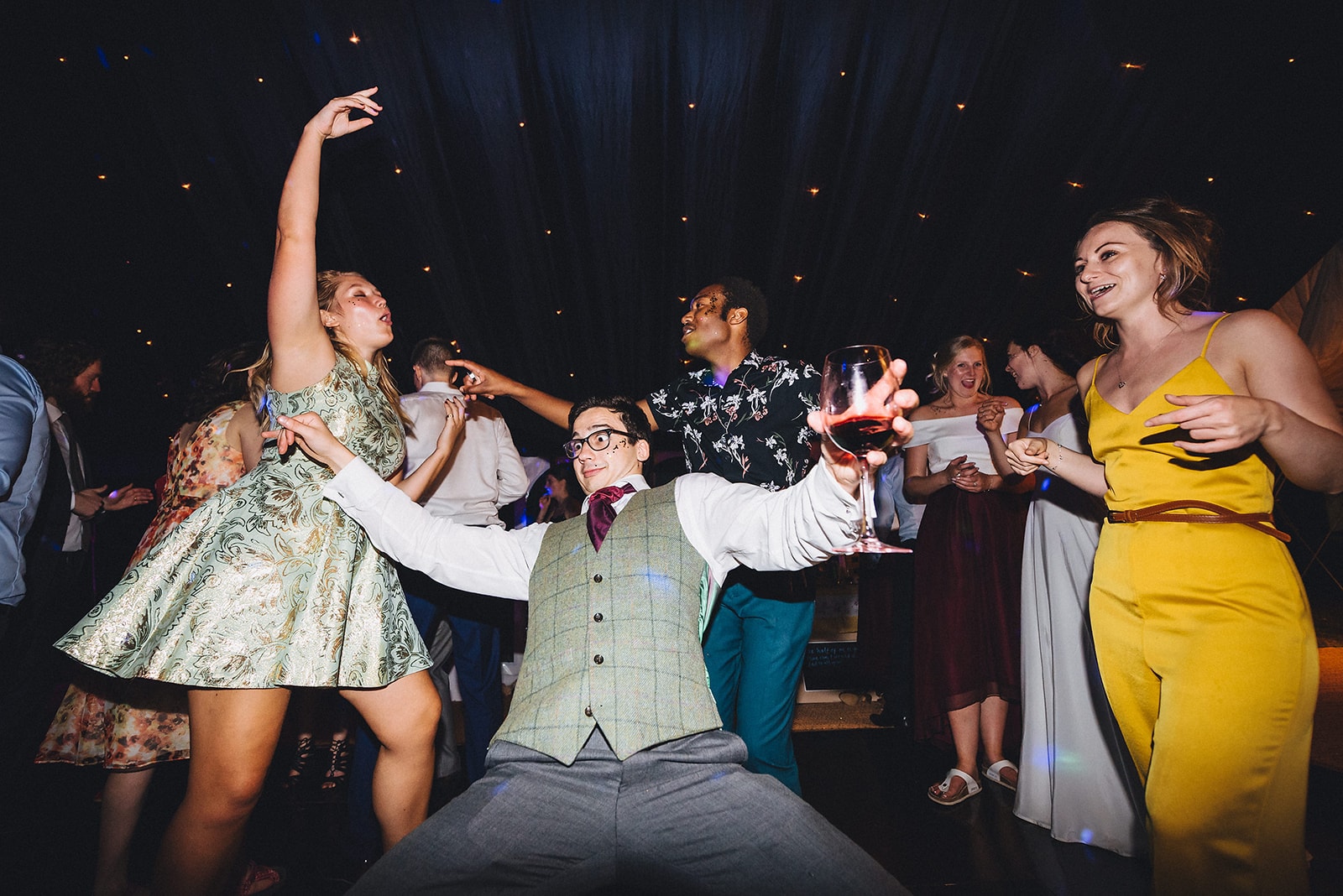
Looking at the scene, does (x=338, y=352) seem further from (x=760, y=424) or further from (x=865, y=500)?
(x=865, y=500)

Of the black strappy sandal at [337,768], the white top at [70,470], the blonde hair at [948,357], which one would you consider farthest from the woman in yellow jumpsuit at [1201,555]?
the white top at [70,470]

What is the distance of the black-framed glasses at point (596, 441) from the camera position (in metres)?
1.72

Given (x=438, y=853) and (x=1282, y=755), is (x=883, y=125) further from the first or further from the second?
(x=438, y=853)

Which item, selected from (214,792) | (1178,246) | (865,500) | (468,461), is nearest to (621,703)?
(865,500)

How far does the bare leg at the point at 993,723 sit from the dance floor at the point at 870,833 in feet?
0.53

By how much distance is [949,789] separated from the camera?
264 centimetres

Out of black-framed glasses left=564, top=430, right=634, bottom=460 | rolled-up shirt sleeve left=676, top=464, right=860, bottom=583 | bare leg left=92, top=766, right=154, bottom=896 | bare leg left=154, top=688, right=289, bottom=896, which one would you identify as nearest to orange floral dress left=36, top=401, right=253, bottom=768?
bare leg left=92, top=766, right=154, bottom=896

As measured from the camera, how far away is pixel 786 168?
394 centimetres

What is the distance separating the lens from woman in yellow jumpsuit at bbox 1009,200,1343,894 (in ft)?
3.96

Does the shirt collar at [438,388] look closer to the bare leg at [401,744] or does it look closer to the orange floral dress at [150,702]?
the orange floral dress at [150,702]

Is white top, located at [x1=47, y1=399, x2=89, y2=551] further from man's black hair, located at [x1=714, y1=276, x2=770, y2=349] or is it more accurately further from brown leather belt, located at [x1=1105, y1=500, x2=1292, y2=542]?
brown leather belt, located at [x1=1105, y1=500, x2=1292, y2=542]

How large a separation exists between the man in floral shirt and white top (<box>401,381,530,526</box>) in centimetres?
47

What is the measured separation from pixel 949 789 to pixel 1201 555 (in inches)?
70.2

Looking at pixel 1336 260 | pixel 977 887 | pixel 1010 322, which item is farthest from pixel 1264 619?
pixel 1336 260
